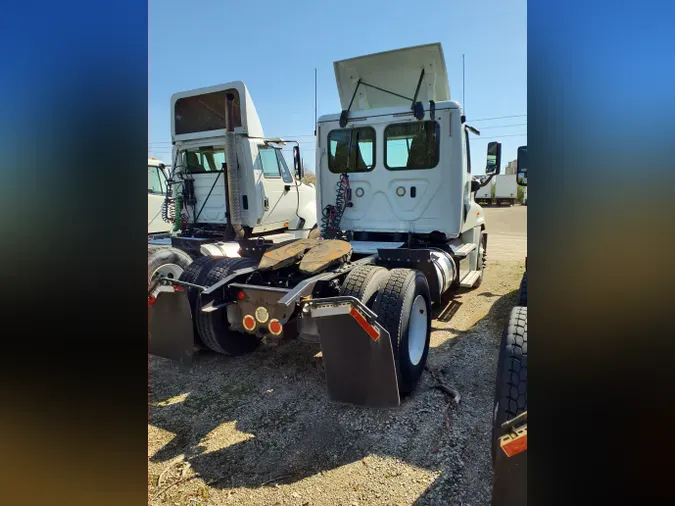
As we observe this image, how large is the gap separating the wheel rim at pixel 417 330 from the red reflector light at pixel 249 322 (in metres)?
1.39

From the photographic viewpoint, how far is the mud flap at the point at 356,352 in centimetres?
293

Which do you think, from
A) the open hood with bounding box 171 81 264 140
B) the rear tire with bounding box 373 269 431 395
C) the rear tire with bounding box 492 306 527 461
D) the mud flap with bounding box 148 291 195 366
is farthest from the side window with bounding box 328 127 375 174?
the rear tire with bounding box 492 306 527 461

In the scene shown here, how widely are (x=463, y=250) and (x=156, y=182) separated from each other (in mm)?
8877

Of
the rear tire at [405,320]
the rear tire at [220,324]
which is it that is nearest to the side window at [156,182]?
the rear tire at [220,324]

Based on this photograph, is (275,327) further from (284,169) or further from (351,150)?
(284,169)

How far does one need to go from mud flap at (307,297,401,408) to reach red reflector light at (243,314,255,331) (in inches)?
33.6

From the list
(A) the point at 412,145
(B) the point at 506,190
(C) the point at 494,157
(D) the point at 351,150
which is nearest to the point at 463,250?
(C) the point at 494,157

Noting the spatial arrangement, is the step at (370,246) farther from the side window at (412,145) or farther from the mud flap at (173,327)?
the mud flap at (173,327)

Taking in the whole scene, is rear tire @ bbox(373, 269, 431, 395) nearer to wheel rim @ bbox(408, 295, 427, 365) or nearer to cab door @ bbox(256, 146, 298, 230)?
wheel rim @ bbox(408, 295, 427, 365)

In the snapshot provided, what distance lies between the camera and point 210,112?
7848 mm

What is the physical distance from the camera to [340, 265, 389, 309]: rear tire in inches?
142

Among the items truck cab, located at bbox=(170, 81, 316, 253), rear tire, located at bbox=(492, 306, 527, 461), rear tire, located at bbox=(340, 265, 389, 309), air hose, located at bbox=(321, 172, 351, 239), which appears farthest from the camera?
truck cab, located at bbox=(170, 81, 316, 253)
